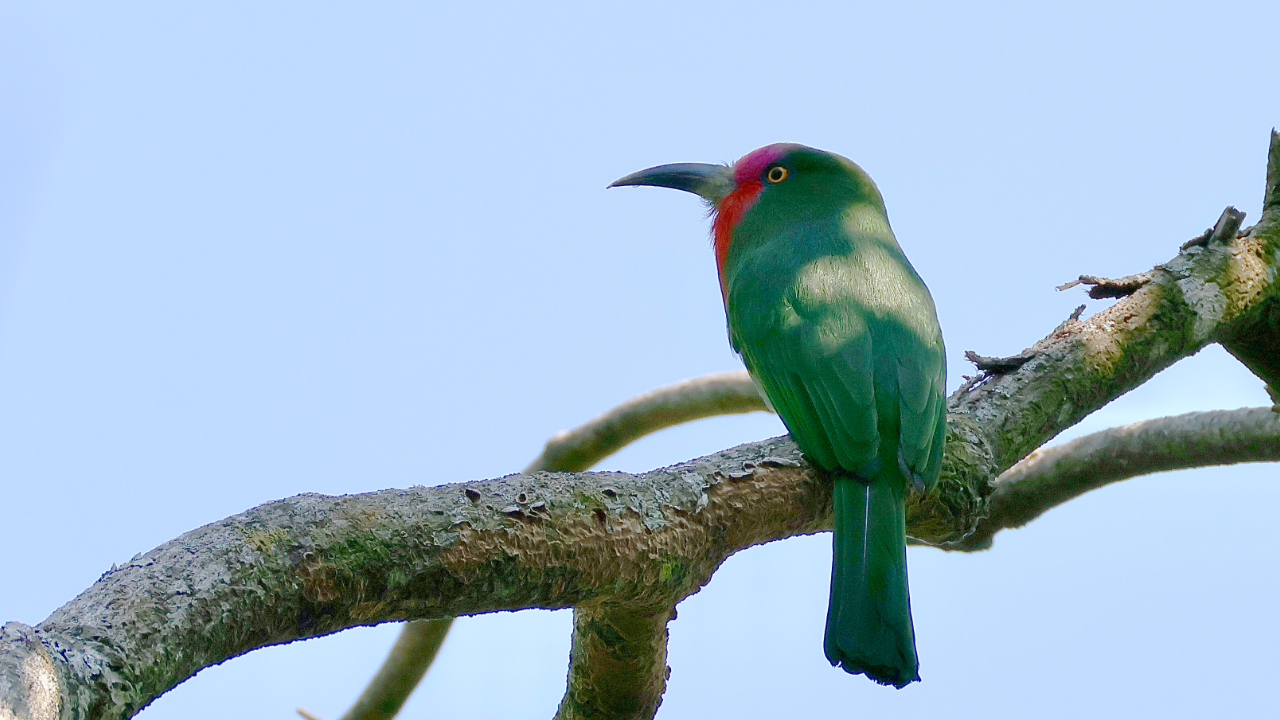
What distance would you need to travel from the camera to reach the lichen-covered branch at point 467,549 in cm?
142

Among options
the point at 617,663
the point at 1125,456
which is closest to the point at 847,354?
the point at 617,663

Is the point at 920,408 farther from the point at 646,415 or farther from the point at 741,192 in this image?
the point at 646,415

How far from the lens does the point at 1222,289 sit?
11.0ft

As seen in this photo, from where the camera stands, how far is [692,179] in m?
3.88

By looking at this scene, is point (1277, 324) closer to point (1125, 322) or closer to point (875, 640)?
point (1125, 322)

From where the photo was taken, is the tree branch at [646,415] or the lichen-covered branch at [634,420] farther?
the tree branch at [646,415]

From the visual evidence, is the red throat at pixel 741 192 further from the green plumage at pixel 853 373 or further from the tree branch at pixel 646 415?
the tree branch at pixel 646 415

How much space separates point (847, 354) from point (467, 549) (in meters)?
1.24

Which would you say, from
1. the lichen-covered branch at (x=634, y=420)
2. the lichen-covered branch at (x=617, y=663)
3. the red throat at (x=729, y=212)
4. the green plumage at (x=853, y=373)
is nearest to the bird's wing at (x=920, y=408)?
the green plumage at (x=853, y=373)

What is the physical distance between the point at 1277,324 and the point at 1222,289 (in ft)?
1.30

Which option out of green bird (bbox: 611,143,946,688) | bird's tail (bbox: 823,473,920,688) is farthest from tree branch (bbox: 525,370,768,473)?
bird's tail (bbox: 823,473,920,688)

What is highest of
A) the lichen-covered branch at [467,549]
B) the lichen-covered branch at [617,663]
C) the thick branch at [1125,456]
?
the thick branch at [1125,456]

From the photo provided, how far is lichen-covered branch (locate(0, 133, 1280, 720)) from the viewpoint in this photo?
142cm

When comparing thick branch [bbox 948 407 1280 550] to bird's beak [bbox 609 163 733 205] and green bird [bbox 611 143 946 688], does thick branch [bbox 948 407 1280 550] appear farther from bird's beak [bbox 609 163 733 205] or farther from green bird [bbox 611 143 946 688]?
bird's beak [bbox 609 163 733 205]
